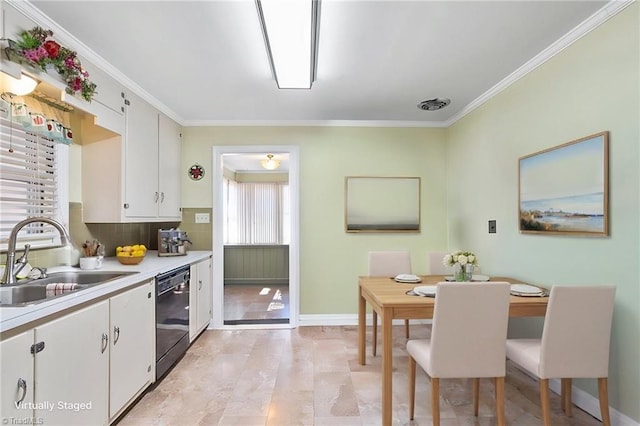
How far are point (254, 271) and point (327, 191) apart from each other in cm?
302

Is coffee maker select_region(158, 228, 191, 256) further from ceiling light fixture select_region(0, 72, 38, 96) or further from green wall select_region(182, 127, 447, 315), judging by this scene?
ceiling light fixture select_region(0, 72, 38, 96)

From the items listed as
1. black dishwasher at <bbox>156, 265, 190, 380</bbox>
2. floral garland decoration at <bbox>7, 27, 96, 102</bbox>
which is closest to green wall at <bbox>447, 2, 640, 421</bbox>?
black dishwasher at <bbox>156, 265, 190, 380</bbox>

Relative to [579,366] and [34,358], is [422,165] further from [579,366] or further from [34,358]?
[34,358]

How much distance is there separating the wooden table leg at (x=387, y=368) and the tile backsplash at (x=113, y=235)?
2361 millimetres

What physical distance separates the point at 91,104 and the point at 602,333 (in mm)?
3479

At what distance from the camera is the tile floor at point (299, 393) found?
80.7 inches

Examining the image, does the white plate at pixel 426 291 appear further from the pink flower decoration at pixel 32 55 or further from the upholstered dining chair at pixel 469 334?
the pink flower decoration at pixel 32 55

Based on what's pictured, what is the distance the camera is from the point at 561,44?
2166 millimetres

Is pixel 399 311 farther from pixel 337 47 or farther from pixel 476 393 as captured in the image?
pixel 337 47

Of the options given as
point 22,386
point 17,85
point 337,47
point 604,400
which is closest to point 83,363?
point 22,386

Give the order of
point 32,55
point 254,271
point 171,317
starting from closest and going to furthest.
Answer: point 32,55 → point 171,317 → point 254,271

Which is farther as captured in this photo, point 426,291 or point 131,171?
point 131,171

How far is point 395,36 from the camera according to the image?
2094 millimetres

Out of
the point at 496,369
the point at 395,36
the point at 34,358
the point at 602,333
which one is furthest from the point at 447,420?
Answer: the point at 395,36
